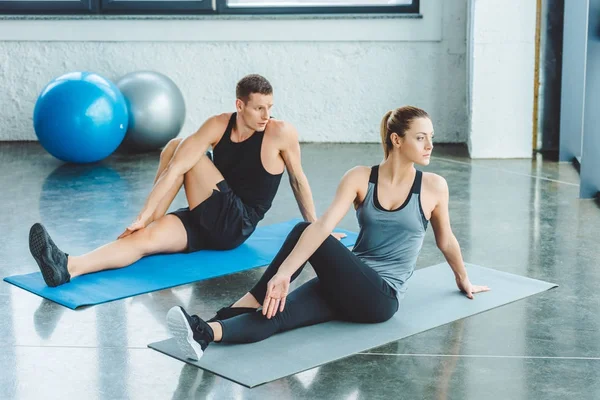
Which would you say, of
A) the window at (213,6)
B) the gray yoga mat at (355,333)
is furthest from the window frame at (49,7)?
the gray yoga mat at (355,333)

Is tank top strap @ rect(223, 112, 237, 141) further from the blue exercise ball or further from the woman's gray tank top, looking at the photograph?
the blue exercise ball

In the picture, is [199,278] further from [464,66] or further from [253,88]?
[464,66]

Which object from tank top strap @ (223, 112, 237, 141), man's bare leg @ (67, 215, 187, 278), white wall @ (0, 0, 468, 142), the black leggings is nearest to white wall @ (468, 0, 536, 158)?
white wall @ (0, 0, 468, 142)

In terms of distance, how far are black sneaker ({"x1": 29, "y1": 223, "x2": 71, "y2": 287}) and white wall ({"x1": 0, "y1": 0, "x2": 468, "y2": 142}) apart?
153 inches

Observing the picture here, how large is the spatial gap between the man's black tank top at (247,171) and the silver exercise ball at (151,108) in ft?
8.97

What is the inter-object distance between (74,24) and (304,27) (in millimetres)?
1844

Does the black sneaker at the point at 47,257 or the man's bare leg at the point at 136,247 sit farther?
the man's bare leg at the point at 136,247

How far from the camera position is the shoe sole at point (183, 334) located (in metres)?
2.69

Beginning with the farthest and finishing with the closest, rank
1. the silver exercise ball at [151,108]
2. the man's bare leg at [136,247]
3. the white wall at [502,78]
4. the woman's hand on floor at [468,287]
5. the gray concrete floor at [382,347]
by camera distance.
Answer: the silver exercise ball at [151,108], the white wall at [502,78], the man's bare leg at [136,247], the woman's hand on floor at [468,287], the gray concrete floor at [382,347]

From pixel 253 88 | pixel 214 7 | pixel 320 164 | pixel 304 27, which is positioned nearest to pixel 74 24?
pixel 214 7

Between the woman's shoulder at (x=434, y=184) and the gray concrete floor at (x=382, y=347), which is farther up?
the woman's shoulder at (x=434, y=184)

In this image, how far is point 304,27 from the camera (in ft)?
23.4

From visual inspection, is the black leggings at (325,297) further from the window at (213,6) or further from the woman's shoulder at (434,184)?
the window at (213,6)

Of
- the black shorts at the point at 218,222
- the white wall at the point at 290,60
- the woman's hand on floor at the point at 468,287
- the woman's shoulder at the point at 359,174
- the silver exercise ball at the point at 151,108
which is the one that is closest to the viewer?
the woman's shoulder at the point at 359,174
